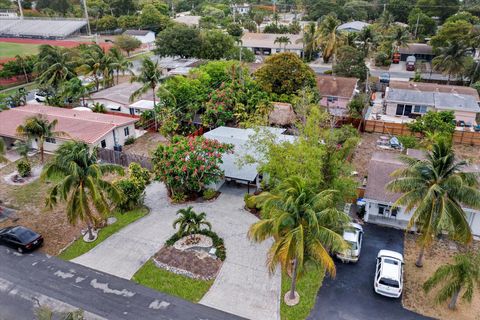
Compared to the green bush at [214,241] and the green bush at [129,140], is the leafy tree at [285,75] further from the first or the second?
the green bush at [214,241]

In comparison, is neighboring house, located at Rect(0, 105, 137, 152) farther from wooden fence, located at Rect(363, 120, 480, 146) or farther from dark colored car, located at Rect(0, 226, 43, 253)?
wooden fence, located at Rect(363, 120, 480, 146)

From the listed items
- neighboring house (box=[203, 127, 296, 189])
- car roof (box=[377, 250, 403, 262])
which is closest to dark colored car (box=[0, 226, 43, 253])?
neighboring house (box=[203, 127, 296, 189])

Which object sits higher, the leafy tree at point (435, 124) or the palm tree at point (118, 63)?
the palm tree at point (118, 63)

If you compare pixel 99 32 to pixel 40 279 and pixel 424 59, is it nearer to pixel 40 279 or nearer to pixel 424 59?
pixel 424 59

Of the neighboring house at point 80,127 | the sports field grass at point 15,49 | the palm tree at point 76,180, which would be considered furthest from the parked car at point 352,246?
the sports field grass at point 15,49

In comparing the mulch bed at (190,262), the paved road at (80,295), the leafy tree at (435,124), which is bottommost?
the paved road at (80,295)

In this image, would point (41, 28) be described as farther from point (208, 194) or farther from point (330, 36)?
point (208, 194)
